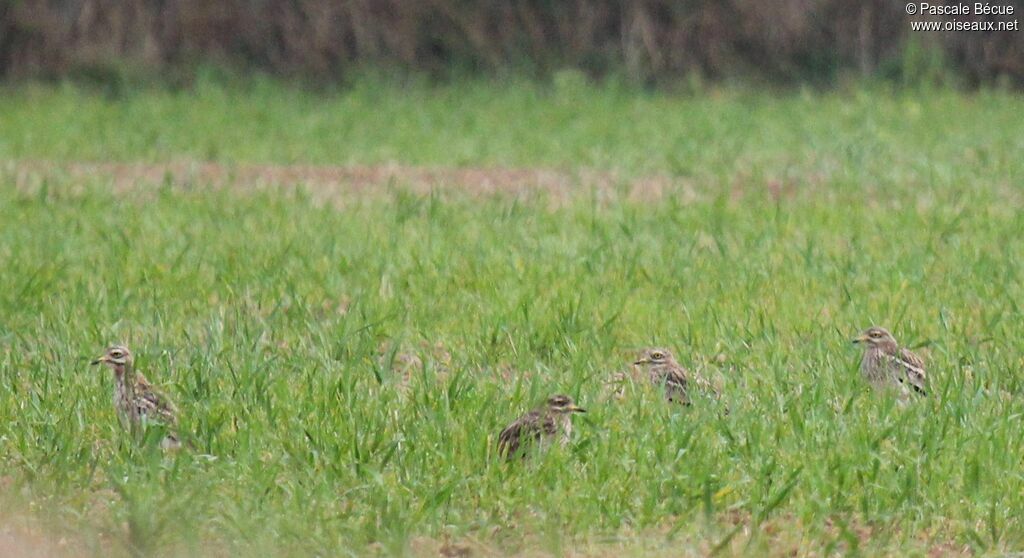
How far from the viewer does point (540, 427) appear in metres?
6.52

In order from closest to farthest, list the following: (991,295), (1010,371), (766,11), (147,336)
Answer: (1010,371), (147,336), (991,295), (766,11)

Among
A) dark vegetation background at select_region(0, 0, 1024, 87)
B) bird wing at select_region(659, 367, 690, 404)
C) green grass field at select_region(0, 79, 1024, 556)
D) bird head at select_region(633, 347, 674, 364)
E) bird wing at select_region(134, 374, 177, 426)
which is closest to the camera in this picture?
green grass field at select_region(0, 79, 1024, 556)

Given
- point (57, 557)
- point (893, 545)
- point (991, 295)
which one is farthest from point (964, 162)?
point (57, 557)

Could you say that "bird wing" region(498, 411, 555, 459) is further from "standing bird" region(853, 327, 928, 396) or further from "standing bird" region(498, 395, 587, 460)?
"standing bird" region(853, 327, 928, 396)

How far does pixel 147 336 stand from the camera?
869 cm

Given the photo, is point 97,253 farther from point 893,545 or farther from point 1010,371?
point 893,545

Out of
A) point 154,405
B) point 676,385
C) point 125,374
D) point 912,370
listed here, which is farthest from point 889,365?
point 125,374

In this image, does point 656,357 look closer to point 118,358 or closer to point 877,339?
point 877,339

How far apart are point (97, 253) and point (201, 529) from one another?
17.8 ft

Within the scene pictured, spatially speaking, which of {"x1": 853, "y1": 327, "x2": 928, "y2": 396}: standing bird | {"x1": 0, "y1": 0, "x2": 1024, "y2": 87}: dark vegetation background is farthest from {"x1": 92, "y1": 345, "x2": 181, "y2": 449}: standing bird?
{"x1": 0, "y1": 0, "x2": 1024, "y2": 87}: dark vegetation background

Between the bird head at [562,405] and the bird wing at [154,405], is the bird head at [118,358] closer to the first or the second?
the bird wing at [154,405]

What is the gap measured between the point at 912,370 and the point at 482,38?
16.1 metres

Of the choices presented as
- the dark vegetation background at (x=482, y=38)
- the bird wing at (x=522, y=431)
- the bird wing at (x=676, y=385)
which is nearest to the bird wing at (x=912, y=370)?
the bird wing at (x=676, y=385)

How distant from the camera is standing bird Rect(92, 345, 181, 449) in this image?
6.77m
